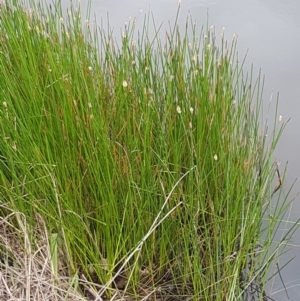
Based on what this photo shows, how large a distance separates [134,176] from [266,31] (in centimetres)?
210

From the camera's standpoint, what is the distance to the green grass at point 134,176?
65.4 inches

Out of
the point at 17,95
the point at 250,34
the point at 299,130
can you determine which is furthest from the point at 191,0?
the point at 17,95

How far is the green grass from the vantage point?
166cm

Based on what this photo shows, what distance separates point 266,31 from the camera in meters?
3.41

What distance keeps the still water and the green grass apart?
794 mm

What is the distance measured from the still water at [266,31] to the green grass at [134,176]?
79 centimetres

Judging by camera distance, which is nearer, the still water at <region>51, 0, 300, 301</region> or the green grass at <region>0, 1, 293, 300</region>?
the green grass at <region>0, 1, 293, 300</region>

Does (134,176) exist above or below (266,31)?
below

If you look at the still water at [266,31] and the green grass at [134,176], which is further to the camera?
the still water at [266,31]

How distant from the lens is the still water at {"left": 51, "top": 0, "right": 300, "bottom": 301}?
279 centimetres

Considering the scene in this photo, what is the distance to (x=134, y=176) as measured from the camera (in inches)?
70.4

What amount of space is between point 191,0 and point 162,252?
8.04ft

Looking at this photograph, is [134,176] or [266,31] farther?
[266,31]

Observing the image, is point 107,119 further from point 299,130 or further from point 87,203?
point 299,130
